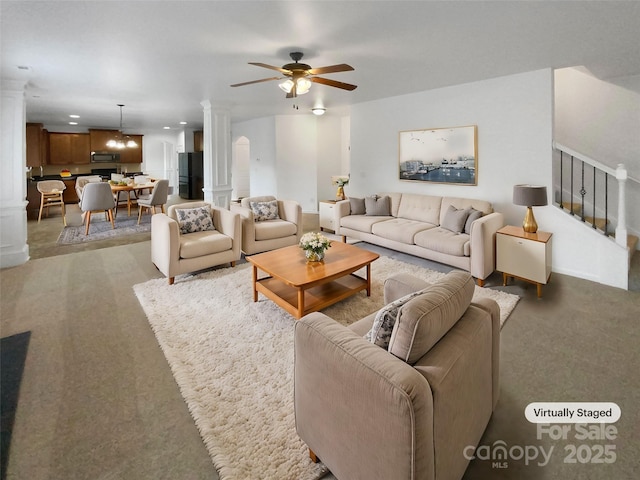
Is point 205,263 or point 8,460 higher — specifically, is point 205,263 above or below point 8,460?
above

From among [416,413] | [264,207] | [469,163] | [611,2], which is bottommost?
[416,413]

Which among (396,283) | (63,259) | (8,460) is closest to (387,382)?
(396,283)

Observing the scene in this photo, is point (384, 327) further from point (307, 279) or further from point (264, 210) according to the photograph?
point (264, 210)

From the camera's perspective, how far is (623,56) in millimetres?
3562

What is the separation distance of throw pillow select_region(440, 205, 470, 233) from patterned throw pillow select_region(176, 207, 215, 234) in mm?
3149

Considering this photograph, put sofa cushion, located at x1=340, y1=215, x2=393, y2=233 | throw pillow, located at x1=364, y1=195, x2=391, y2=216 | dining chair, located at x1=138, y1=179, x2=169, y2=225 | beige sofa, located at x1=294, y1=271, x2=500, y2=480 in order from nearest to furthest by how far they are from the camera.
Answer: beige sofa, located at x1=294, y1=271, x2=500, y2=480, sofa cushion, located at x1=340, y1=215, x2=393, y2=233, throw pillow, located at x1=364, y1=195, x2=391, y2=216, dining chair, located at x1=138, y1=179, x2=169, y2=225

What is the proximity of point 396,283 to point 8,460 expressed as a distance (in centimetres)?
216

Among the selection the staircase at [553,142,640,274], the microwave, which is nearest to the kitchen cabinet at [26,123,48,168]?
the microwave

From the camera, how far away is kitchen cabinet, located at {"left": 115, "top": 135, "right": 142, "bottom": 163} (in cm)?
1130

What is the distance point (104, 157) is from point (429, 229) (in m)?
10.7

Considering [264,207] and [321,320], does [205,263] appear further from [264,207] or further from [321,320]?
[321,320]

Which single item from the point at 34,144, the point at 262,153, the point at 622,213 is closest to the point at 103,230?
the point at 262,153

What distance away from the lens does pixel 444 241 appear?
4.11 meters

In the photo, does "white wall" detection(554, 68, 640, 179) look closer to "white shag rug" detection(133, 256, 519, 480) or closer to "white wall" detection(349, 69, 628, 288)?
"white wall" detection(349, 69, 628, 288)
